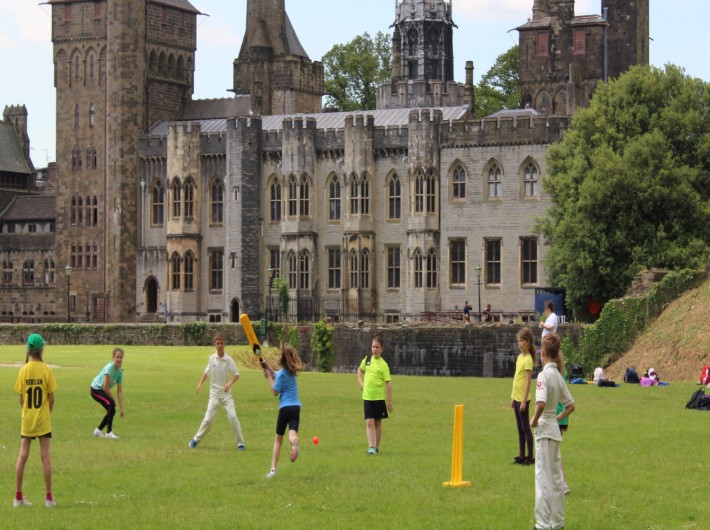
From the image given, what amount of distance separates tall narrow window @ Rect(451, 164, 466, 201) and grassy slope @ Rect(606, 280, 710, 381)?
92.0 feet

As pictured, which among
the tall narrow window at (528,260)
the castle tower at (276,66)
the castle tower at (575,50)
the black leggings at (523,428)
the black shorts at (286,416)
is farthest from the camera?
the castle tower at (276,66)

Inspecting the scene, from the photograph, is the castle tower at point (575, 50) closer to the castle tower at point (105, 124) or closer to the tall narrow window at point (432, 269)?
the tall narrow window at point (432, 269)

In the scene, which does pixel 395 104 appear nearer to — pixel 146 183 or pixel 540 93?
pixel 540 93

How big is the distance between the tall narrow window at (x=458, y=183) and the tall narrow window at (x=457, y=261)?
2.31m

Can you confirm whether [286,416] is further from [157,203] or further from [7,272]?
[7,272]

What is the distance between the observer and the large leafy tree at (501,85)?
11662 cm

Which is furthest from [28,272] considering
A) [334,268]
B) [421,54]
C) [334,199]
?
[421,54]

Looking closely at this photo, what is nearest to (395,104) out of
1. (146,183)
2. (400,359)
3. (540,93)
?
(540,93)

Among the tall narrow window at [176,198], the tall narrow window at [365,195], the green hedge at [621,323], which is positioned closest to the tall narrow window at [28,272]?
the tall narrow window at [176,198]

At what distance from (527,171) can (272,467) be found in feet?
192

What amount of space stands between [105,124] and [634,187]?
39.2m

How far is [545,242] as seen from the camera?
76625 mm

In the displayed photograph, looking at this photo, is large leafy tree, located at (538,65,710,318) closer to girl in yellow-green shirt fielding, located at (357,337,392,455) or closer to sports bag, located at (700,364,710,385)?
sports bag, located at (700,364,710,385)

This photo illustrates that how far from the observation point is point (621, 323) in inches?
2121
